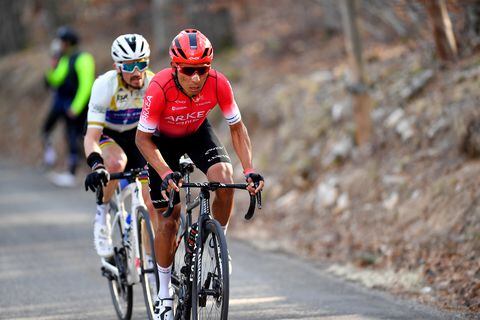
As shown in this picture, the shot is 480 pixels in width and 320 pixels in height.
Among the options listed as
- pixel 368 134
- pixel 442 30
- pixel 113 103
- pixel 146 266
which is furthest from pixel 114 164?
pixel 442 30

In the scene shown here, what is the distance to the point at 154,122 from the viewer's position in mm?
5688

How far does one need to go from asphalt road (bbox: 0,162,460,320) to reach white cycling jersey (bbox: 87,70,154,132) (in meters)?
1.76

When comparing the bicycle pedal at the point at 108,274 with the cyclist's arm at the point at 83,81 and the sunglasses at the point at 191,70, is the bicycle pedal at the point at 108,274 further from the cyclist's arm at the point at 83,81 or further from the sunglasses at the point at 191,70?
the cyclist's arm at the point at 83,81

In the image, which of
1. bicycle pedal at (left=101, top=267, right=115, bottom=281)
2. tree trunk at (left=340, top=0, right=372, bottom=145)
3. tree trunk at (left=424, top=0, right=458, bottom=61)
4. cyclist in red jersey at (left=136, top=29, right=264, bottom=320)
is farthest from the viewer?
tree trunk at (left=340, top=0, right=372, bottom=145)

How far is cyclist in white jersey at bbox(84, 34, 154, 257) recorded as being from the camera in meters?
6.73

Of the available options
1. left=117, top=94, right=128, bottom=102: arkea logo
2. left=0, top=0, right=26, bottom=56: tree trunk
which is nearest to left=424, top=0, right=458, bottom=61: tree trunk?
left=117, top=94, right=128, bottom=102: arkea logo

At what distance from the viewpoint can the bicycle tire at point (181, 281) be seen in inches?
224

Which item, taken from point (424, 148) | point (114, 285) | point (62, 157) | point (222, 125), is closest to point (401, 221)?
point (424, 148)

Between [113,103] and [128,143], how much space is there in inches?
18.8

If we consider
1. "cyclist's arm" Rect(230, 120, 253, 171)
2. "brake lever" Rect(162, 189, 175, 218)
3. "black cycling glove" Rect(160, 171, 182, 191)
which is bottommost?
"brake lever" Rect(162, 189, 175, 218)

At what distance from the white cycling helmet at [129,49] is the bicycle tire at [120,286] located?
5.02 ft

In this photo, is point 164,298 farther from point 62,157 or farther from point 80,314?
point 62,157

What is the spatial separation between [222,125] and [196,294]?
9.03 metres

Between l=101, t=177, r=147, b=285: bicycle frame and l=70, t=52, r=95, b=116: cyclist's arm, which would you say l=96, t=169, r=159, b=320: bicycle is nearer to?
l=101, t=177, r=147, b=285: bicycle frame
